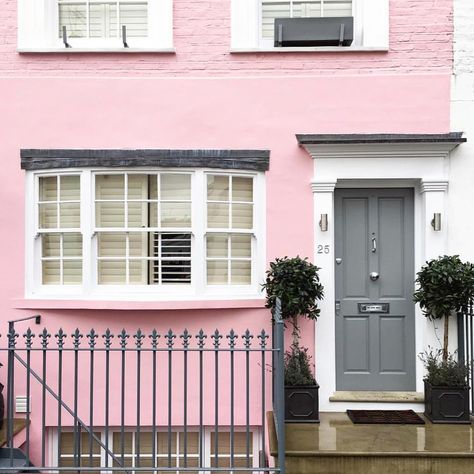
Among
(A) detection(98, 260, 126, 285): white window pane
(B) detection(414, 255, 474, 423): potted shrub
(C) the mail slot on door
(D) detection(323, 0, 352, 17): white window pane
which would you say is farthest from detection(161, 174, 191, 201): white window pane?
(B) detection(414, 255, 474, 423): potted shrub

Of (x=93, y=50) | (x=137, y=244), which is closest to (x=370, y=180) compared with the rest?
(x=137, y=244)

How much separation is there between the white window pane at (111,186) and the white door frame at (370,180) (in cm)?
229

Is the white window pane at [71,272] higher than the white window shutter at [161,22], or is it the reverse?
the white window shutter at [161,22]

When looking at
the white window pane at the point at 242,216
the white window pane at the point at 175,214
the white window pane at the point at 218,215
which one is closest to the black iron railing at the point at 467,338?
the white window pane at the point at 242,216

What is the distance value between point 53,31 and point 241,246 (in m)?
3.61

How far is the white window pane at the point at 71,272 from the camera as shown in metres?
7.21

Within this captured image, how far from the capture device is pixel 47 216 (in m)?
7.27

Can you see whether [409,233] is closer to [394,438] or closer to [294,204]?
[294,204]

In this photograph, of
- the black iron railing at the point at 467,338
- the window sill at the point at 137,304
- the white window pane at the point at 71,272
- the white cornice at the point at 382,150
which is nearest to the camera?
the black iron railing at the point at 467,338

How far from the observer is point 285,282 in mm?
6523

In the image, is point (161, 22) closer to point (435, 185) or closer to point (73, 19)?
point (73, 19)

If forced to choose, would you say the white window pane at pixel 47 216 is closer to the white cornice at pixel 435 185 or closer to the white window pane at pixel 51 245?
the white window pane at pixel 51 245

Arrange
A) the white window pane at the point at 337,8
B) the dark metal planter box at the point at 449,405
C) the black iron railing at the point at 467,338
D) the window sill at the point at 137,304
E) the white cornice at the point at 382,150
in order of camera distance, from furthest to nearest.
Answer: the white window pane at the point at 337,8, the white cornice at the point at 382,150, the window sill at the point at 137,304, the black iron railing at the point at 467,338, the dark metal planter box at the point at 449,405

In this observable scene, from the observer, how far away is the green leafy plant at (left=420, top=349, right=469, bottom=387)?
6.44 meters
